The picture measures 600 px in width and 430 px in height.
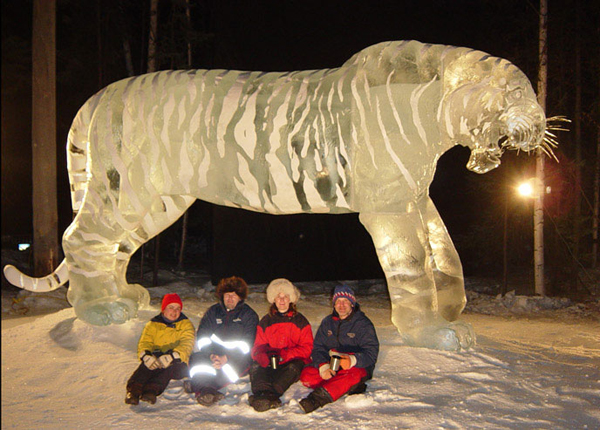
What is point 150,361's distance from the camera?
9.64ft

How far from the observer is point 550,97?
25.1 ft

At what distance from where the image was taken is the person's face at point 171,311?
325cm

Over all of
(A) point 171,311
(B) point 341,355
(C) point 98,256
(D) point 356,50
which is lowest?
(B) point 341,355

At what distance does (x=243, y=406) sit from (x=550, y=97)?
6.84m

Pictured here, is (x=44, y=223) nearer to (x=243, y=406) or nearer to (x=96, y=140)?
(x=96, y=140)

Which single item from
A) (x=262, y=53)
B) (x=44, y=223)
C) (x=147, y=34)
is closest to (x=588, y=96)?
(x=262, y=53)

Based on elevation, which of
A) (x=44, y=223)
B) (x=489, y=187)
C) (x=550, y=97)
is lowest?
(x=44, y=223)

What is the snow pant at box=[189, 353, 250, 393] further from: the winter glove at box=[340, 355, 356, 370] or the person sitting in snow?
the winter glove at box=[340, 355, 356, 370]

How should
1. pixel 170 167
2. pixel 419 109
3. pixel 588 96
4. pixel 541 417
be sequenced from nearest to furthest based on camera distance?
pixel 541 417 → pixel 419 109 → pixel 170 167 → pixel 588 96

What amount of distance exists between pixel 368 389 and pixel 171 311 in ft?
4.22

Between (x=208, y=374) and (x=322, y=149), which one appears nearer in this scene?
(x=208, y=374)

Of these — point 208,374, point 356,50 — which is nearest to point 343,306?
point 208,374

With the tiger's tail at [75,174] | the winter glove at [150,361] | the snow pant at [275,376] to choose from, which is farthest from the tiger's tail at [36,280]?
the snow pant at [275,376]

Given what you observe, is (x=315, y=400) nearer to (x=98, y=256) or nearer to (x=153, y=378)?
(x=153, y=378)
